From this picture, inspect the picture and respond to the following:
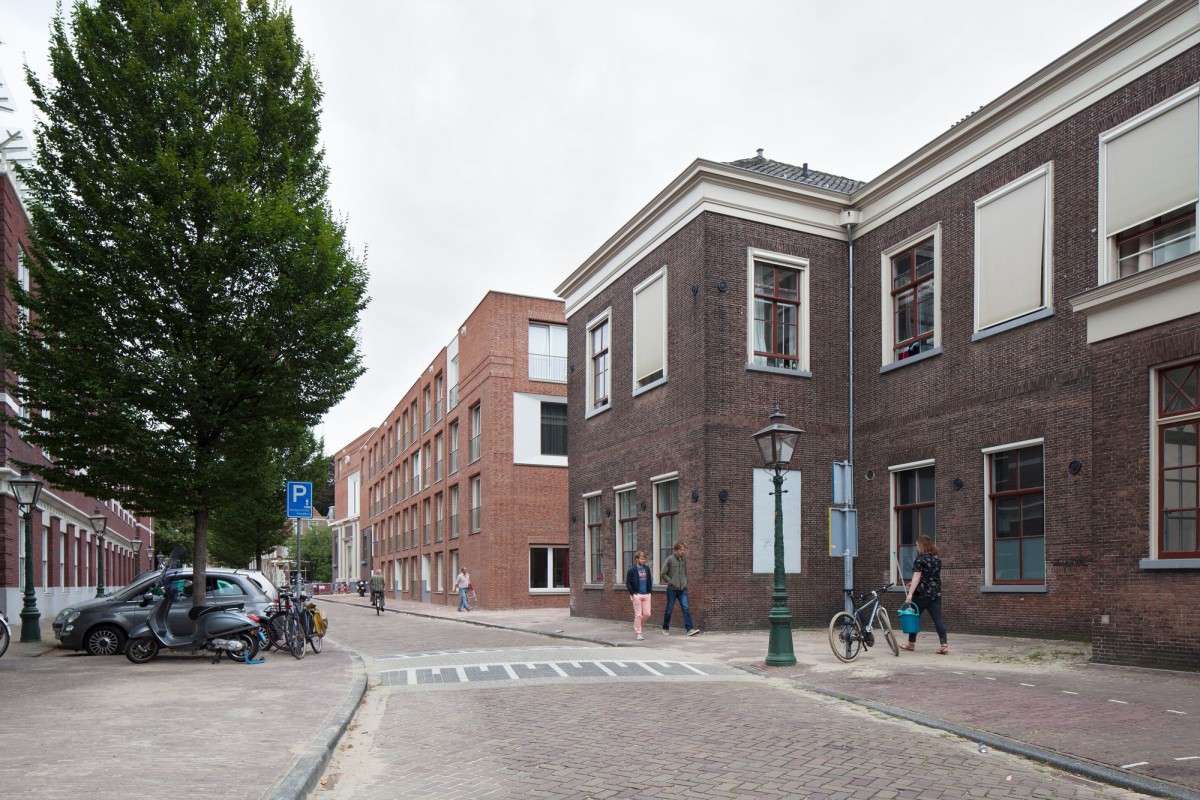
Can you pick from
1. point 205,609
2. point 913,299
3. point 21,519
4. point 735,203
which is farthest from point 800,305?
point 21,519

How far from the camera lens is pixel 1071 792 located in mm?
6098

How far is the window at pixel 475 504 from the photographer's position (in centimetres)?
3747

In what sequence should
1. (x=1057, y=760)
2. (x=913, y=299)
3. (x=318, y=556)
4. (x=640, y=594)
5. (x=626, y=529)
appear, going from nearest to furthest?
1. (x=1057, y=760)
2. (x=640, y=594)
3. (x=913, y=299)
4. (x=626, y=529)
5. (x=318, y=556)

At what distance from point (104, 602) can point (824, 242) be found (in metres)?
15.5

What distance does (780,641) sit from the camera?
42.1 feet

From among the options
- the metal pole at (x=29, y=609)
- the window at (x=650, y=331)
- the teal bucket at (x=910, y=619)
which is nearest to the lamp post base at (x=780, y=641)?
the teal bucket at (x=910, y=619)

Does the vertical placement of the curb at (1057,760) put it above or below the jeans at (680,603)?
above

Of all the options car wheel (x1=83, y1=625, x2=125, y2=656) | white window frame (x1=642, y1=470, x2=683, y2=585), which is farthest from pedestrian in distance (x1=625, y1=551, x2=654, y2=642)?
car wheel (x1=83, y1=625, x2=125, y2=656)

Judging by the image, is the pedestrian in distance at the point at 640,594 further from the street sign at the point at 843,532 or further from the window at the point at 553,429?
the window at the point at 553,429

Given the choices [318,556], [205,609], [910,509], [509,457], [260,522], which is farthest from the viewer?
[318,556]

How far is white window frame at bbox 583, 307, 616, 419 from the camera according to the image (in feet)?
80.8

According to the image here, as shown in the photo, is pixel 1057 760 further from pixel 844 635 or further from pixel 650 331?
pixel 650 331

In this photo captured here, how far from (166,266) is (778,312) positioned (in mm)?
11864

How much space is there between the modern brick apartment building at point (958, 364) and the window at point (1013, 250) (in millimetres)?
49
